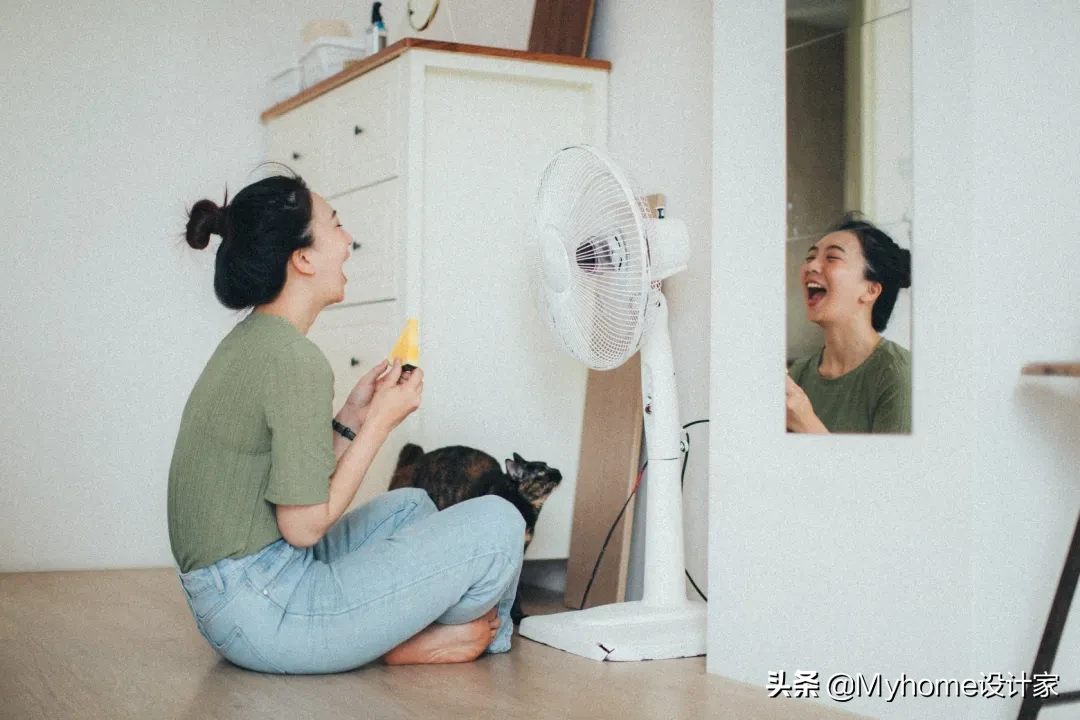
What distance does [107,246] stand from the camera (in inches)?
144

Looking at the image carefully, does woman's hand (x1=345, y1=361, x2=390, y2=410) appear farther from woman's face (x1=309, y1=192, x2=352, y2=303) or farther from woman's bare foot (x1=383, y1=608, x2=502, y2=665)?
woman's bare foot (x1=383, y1=608, x2=502, y2=665)

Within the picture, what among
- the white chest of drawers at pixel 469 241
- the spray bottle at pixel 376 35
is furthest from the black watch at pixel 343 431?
the spray bottle at pixel 376 35

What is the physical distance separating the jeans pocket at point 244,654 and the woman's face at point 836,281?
1154 millimetres

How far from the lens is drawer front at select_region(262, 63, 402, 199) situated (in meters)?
3.01

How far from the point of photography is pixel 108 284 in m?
3.66

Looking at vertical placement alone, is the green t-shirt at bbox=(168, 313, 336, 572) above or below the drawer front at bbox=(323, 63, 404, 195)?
below

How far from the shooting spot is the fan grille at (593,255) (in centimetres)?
210

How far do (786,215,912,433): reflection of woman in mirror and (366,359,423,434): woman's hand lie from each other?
2.24ft

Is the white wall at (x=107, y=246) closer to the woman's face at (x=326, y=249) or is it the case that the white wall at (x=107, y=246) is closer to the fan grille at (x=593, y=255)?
the fan grille at (x=593, y=255)

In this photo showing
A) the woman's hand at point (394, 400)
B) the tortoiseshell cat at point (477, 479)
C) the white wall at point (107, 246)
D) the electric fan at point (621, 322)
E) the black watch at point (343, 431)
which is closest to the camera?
the woman's hand at point (394, 400)

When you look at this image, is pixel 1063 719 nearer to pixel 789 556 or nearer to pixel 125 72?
→ pixel 789 556

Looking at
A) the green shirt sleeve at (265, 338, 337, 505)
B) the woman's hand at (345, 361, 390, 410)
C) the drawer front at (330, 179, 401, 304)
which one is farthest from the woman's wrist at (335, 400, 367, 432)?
the drawer front at (330, 179, 401, 304)

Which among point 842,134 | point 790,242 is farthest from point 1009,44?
point 790,242

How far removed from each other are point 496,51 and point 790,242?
1.29 meters
